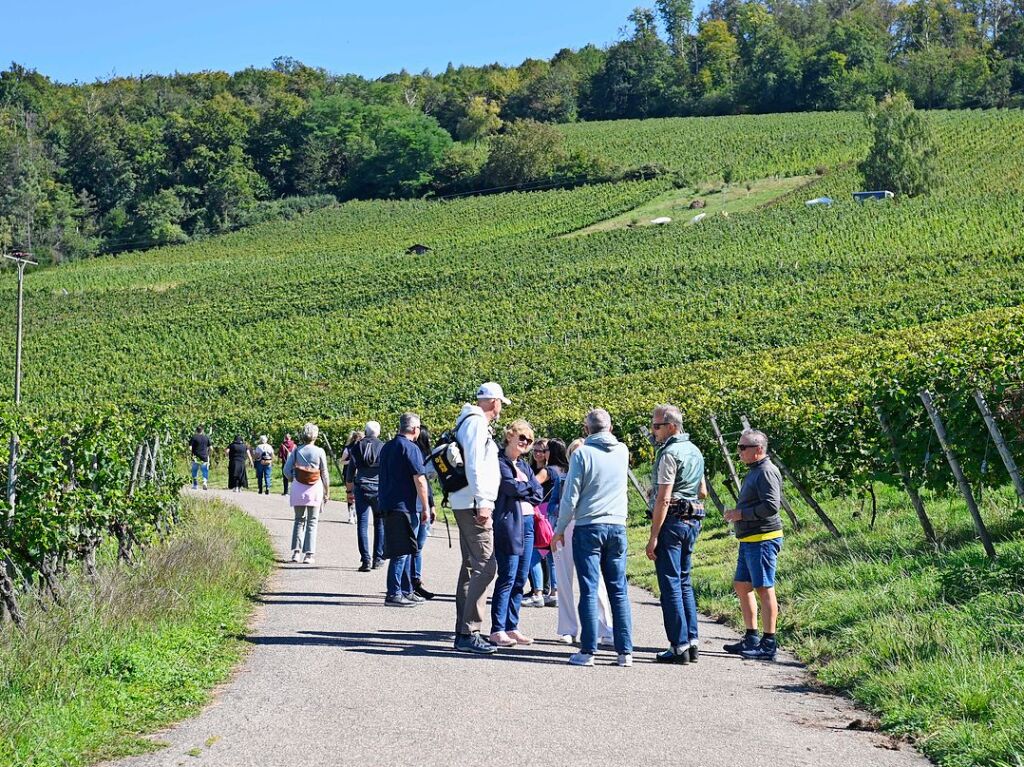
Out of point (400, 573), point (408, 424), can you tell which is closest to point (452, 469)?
point (408, 424)

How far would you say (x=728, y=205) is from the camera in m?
100

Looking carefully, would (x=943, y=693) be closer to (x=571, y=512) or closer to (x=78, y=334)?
(x=571, y=512)

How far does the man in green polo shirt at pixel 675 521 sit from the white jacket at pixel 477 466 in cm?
125

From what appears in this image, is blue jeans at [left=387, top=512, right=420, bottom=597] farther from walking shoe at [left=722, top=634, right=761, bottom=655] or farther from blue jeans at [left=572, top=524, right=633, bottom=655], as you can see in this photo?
walking shoe at [left=722, top=634, right=761, bottom=655]

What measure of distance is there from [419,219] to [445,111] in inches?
1964

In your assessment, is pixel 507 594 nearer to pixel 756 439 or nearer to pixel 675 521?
pixel 675 521

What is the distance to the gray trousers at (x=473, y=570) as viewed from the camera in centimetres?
923

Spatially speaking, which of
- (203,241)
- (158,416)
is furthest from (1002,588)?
(203,241)

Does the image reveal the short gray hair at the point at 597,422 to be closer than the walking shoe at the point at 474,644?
Yes

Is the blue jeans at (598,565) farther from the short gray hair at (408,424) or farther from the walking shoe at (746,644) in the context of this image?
the short gray hair at (408,424)

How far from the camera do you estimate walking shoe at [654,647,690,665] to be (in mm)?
8641

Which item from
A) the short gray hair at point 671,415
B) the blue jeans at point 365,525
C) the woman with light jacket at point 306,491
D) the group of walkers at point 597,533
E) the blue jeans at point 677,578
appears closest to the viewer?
the blue jeans at point 677,578

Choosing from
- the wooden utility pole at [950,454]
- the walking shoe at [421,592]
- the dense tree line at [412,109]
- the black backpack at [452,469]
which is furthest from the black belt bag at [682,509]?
the dense tree line at [412,109]

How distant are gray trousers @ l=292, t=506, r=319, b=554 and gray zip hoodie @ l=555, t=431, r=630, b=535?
21.6ft
